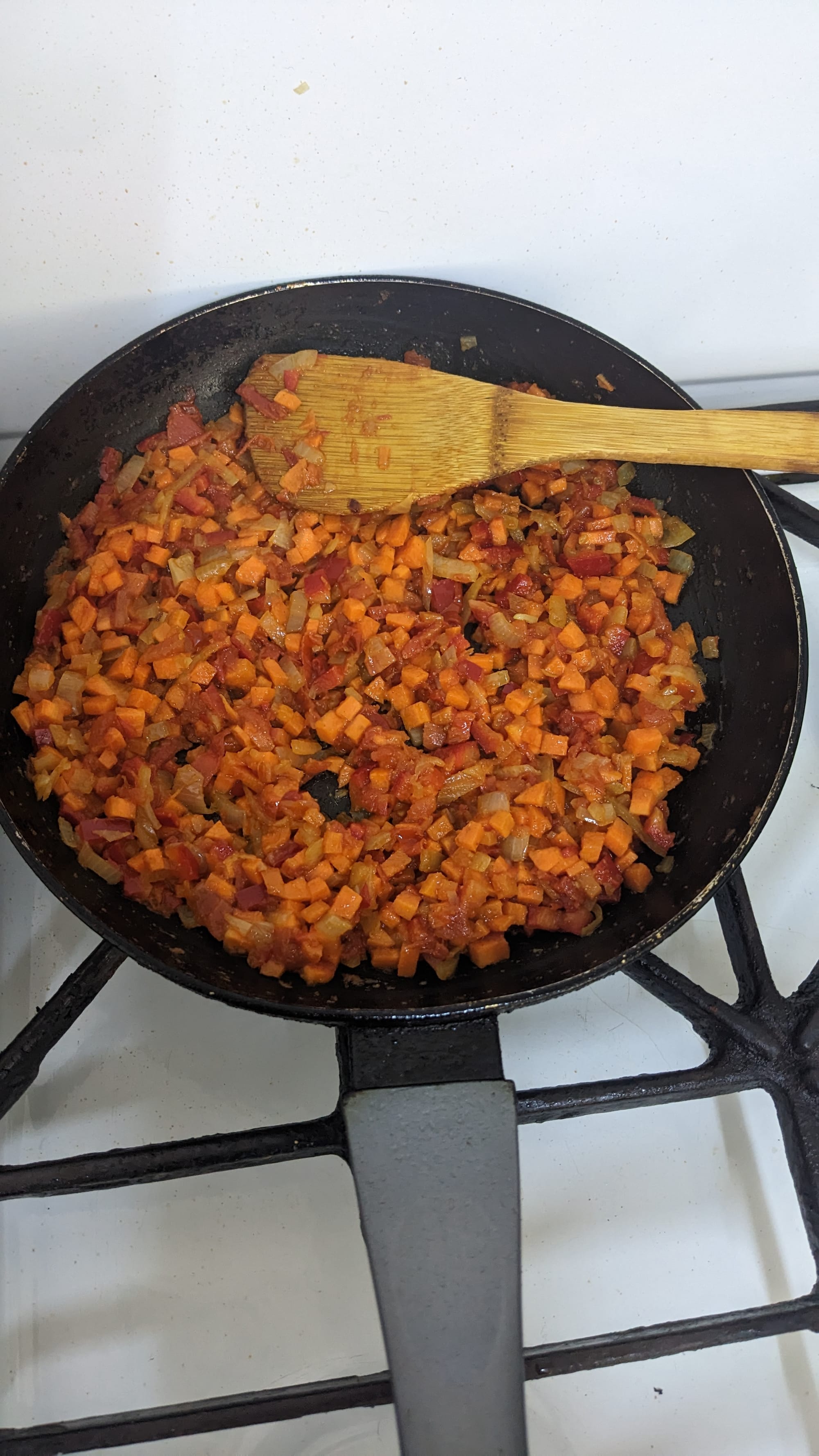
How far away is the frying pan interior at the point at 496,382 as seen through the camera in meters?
1.33

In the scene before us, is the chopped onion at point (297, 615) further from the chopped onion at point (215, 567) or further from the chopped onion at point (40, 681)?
the chopped onion at point (40, 681)

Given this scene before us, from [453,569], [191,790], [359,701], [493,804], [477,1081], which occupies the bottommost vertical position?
[477,1081]

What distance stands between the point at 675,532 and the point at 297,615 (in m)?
0.68

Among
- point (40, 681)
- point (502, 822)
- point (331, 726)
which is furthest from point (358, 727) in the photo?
point (40, 681)

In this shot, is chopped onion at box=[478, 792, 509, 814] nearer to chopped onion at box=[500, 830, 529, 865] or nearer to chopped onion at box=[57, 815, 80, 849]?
chopped onion at box=[500, 830, 529, 865]

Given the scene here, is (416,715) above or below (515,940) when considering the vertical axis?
above

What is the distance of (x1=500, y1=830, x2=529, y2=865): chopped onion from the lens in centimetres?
144

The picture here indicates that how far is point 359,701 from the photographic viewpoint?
1.53m

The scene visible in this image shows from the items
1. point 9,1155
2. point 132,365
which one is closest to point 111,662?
point 132,365

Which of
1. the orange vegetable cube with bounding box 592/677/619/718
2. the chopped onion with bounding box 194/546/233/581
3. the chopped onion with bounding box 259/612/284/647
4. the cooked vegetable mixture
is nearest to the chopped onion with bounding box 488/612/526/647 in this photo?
the cooked vegetable mixture

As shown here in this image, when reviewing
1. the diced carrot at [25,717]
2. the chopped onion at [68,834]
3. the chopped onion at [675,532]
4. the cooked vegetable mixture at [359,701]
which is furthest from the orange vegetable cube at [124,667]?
the chopped onion at [675,532]

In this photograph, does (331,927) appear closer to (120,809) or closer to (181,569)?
(120,809)

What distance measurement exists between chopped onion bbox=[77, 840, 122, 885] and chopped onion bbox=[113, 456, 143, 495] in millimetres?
606

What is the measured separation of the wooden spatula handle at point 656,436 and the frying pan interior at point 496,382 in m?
0.11
